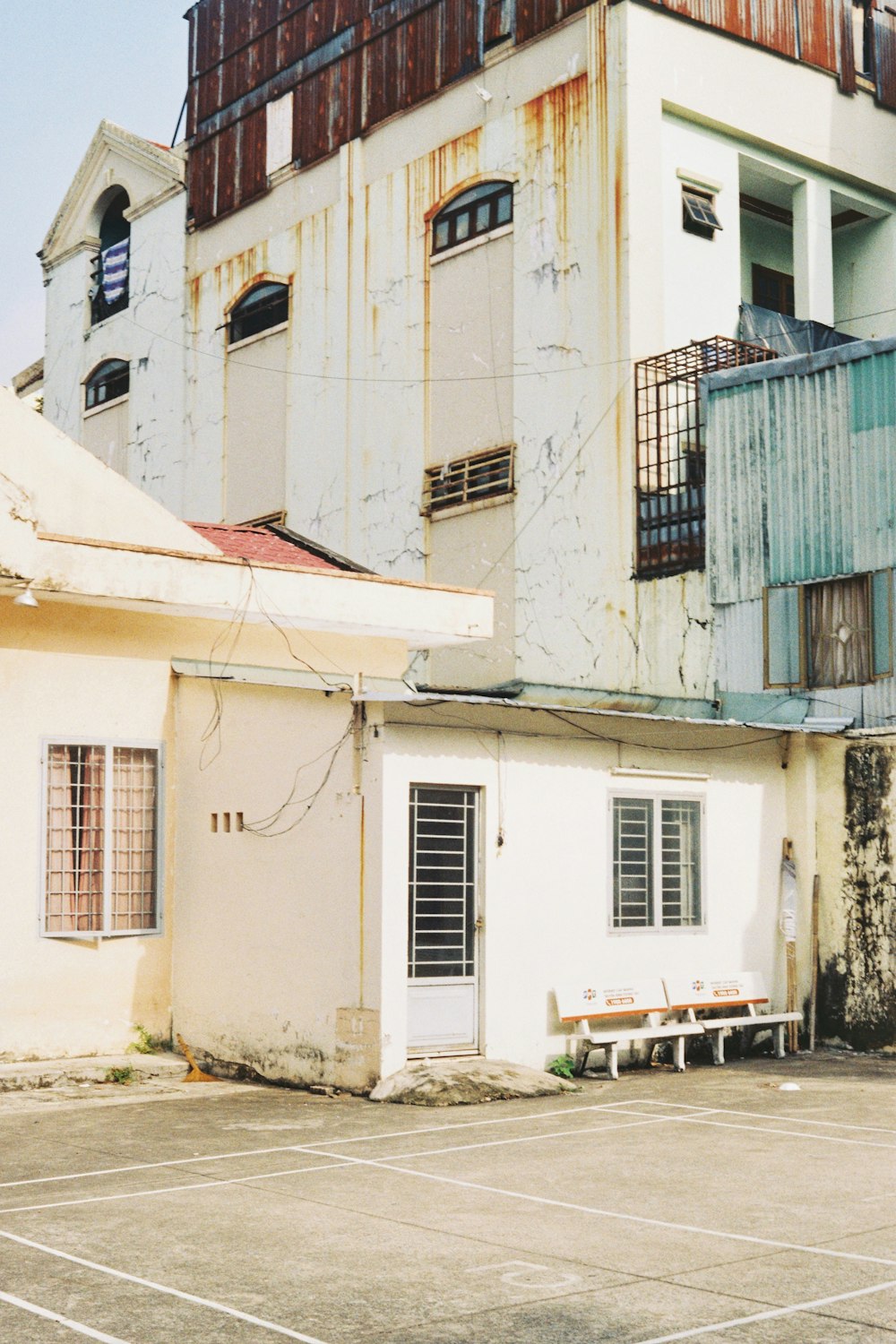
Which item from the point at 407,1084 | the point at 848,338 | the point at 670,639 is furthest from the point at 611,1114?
the point at 848,338

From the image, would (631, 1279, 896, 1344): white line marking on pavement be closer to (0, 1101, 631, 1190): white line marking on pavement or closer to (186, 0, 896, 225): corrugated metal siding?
(0, 1101, 631, 1190): white line marking on pavement

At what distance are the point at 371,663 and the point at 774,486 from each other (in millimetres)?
5573

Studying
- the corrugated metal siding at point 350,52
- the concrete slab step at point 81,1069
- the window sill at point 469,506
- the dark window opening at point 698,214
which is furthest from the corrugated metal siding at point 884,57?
the concrete slab step at point 81,1069

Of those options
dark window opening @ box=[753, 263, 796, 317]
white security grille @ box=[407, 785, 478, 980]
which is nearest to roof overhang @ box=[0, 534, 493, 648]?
white security grille @ box=[407, 785, 478, 980]

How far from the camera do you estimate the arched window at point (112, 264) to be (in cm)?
3120

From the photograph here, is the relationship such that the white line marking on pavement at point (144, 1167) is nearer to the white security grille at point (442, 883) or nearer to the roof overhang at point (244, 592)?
the white security grille at point (442, 883)

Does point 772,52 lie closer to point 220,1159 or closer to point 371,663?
point 371,663

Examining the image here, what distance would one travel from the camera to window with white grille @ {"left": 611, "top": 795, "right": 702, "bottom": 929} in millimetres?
14336

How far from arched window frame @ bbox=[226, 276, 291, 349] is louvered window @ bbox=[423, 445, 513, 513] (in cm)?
524

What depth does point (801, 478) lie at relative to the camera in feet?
59.2

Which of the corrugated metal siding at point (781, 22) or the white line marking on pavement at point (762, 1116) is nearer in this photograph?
the white line marking on pavement at point (762, 1116)

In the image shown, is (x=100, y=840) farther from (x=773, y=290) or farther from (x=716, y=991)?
(x=773, y=290)

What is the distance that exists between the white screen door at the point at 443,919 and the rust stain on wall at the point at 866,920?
4.38 meters

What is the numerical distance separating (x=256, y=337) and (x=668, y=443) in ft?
31.9
